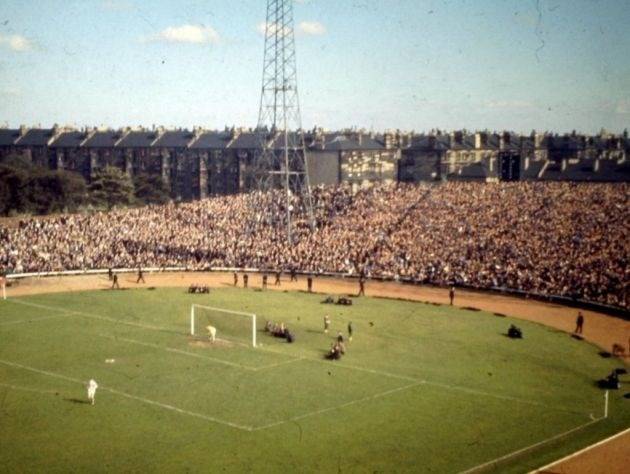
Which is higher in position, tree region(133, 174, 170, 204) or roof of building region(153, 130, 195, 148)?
roof of building region(153, 130, 195, 148)

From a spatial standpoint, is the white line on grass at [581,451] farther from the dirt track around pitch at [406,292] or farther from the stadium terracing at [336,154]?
the stadium terracing at [336,154]

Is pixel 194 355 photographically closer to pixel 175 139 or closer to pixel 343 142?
pixel 343 142

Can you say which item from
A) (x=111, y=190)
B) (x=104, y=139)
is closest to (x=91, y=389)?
(x=111, y=190)

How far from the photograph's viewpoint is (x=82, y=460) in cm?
2458

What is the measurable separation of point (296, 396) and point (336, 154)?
88.4 meters

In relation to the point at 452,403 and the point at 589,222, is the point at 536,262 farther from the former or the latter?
the point at 452,403

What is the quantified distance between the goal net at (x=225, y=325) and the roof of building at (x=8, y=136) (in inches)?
4421

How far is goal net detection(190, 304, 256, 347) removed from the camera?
4288 centimetres

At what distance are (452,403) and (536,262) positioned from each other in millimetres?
30558

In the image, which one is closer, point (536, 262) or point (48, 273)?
point (536, 262)

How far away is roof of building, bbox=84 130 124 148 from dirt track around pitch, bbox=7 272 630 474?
78914mm

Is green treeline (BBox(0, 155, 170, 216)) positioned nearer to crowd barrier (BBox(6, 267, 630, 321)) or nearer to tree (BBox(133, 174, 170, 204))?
tree (BBox(133, 174, 170, 204))

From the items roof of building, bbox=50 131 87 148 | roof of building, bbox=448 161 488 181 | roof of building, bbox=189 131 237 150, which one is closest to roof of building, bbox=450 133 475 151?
roof of building, bbox=448 161 488 181

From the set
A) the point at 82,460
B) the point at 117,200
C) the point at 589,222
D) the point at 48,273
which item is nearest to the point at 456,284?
the point at 589,222
